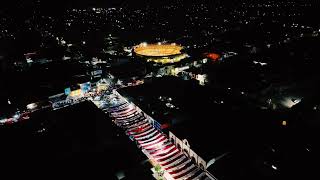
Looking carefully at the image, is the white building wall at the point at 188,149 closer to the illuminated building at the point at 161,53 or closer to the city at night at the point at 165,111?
the city at night at the point at 165,111

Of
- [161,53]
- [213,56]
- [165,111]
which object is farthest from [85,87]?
[213,56]

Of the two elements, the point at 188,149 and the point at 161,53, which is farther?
the point at 161,53

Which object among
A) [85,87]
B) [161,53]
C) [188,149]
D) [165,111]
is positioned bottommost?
[188,149]

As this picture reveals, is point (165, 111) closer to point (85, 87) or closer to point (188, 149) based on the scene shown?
point (188, 149)

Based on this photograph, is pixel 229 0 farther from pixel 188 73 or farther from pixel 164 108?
pixel 164 108

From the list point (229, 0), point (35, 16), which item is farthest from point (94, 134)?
point (229, 0)

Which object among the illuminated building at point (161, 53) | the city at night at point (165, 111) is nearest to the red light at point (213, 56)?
the city at night at point (165, 111)

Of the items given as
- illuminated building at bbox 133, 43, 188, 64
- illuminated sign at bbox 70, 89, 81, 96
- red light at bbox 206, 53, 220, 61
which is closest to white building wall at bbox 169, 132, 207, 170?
illuminated sign at bbox 70, 89, 81, 96

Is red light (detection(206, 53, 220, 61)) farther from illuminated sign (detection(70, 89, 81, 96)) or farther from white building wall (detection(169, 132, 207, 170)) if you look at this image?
white building wall (detection(169, 132, 207, 170))
